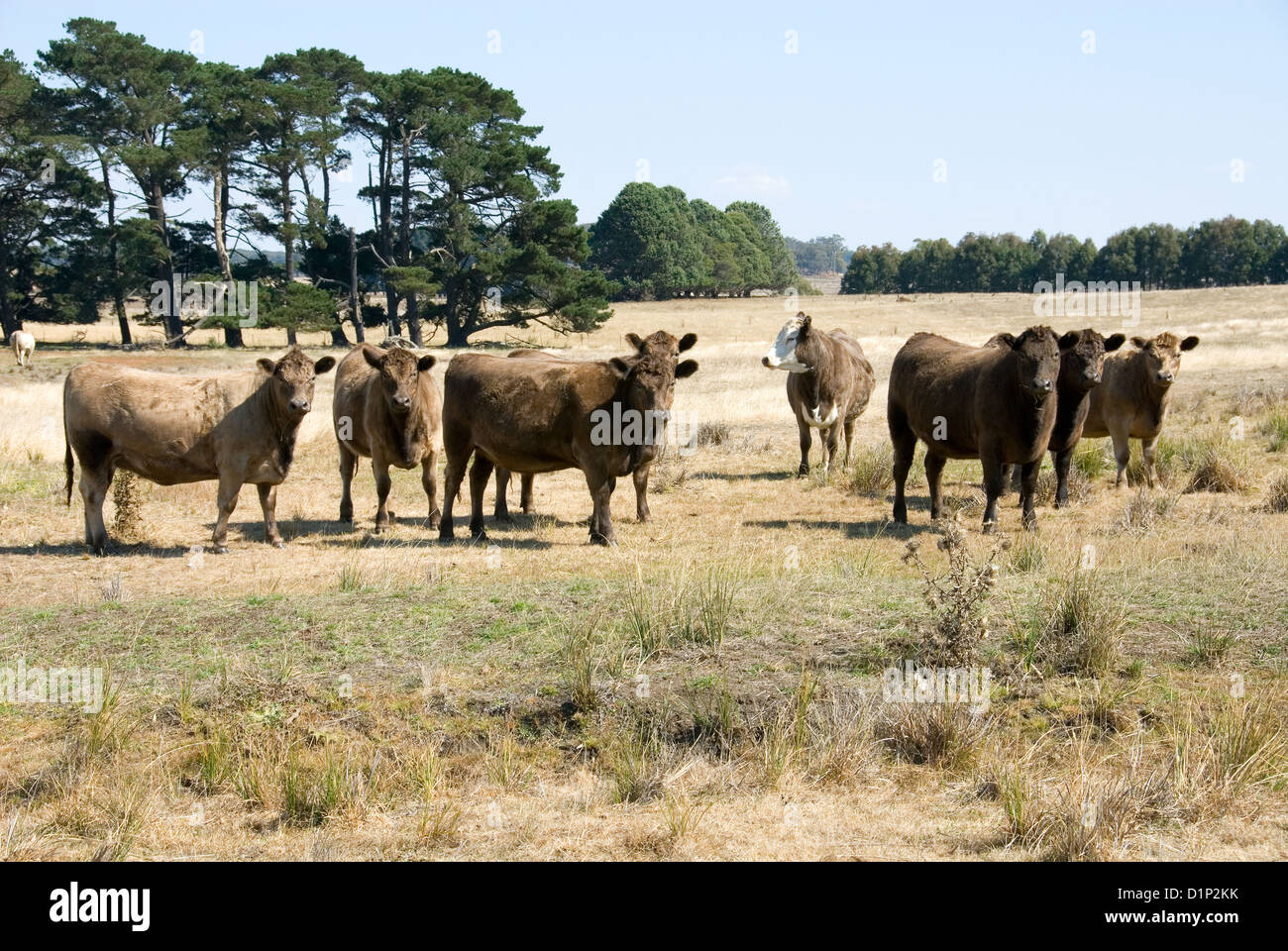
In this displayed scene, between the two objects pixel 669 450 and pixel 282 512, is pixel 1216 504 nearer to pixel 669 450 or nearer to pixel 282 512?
pixel 669 450

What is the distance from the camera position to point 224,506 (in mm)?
11969

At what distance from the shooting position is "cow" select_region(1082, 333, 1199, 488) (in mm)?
15078

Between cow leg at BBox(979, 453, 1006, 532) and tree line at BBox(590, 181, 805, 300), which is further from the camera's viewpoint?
tree line at BBox(590, 181, 805, 300)

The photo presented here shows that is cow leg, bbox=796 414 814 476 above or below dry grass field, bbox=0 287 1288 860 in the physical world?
above

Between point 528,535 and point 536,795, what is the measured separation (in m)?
7.11

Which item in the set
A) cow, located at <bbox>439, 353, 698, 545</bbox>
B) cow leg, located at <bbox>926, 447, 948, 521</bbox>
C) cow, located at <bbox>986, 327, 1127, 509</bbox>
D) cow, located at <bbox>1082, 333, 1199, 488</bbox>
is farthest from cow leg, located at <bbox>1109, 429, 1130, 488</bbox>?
cow, located at <bbox>439, 353, 698, 545</bbox>

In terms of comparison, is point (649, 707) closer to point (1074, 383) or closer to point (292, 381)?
point (292, 381)

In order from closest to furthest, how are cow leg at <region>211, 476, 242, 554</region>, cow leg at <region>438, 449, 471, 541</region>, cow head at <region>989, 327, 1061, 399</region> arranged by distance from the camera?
cow head at <region>989, 327, 1061, 399</region>
cow leg at <region>211, 476, 242, 554</region>
cow leg at <region>438, 449, 471, 541</region>

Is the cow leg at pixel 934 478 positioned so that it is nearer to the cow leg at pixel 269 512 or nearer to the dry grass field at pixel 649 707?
the dry grass field at pixel 649 707

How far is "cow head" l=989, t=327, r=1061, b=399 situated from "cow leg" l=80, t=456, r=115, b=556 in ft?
31.6

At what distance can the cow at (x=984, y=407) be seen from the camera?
39.9ft

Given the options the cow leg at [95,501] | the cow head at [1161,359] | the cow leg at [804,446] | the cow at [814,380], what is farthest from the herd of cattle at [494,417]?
the cow at [814,380]

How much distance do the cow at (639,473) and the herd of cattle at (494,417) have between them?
35 mm

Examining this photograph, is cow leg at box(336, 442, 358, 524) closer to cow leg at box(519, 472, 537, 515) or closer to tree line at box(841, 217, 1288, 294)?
cow leg at box(519, 472, 537, 515)
